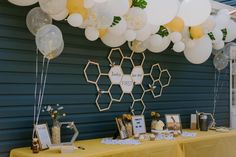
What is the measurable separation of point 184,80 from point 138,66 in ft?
3.46

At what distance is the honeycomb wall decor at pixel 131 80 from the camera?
3.93m

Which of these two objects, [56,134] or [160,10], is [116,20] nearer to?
[160,10]

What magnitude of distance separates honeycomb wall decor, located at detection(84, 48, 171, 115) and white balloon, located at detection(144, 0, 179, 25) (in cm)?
85

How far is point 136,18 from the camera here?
3.29 meters

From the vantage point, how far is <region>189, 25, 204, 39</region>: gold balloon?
3955 millimetres

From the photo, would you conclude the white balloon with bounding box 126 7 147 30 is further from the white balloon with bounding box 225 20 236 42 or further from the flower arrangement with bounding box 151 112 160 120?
the white balloon with bounding box 225 20 236 42

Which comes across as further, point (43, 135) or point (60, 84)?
point (60, 84)

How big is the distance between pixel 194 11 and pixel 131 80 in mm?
1192

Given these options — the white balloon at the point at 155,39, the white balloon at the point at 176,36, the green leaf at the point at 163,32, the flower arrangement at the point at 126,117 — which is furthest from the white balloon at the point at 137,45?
the flower arrangement at the point at 126,117

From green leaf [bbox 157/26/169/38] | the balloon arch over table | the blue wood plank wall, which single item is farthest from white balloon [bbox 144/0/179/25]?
the blue wood plank wall

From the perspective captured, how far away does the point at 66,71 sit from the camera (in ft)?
11.8

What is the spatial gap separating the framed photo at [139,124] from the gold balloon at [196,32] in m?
1.18

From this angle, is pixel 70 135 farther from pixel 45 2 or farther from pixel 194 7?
pixel 194 7

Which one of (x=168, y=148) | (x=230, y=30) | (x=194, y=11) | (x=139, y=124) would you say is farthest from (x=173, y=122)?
(x=194, y=11)
